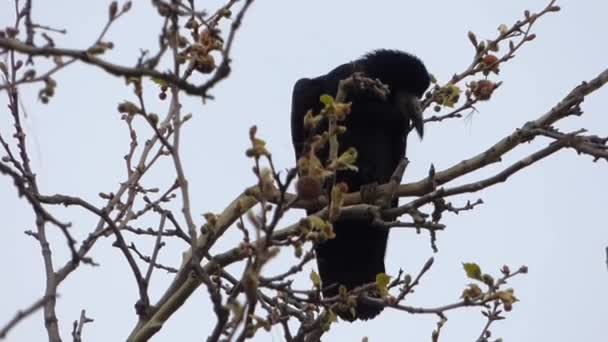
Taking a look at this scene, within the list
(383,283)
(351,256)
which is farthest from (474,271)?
(351,256)

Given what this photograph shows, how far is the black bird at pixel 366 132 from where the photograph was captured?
6.14 meters

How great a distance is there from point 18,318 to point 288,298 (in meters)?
1.53

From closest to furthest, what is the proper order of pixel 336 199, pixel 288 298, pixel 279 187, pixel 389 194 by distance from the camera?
pixel 279 187, pixel 336 199, pixel 288 298, pixel 389 194

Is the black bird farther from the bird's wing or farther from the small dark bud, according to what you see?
the small dark bud

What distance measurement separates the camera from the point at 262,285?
3.21 metres

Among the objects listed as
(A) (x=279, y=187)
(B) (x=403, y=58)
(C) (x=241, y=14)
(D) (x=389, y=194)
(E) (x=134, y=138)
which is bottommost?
(A) (x=279, y=187)

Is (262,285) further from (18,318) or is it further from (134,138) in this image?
(134,138)

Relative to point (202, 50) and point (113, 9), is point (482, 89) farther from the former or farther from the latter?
point (113, 9)

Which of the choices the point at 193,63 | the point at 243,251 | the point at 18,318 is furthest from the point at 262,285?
the point at 18,318

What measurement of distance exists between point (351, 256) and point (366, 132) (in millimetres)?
782

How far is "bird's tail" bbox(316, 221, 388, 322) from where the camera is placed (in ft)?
20.0

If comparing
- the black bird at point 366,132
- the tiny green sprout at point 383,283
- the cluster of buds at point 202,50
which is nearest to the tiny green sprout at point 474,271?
the tiny green sprout at point 383,283

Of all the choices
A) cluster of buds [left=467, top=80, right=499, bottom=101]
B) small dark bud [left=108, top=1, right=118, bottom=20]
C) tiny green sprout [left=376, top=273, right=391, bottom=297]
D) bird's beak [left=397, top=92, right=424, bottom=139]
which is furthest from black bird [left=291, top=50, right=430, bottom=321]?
small dark bud [left=108, top=1, right=118, bottom=20]

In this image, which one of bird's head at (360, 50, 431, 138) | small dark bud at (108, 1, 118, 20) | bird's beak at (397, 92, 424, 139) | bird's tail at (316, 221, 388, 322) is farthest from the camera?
bird's head at (360, 50, 431, 138)
